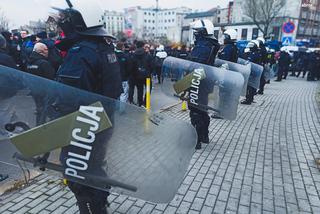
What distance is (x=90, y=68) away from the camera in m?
2.02

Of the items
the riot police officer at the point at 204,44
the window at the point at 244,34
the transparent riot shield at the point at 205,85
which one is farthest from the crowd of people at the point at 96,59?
the window at the point at 244,34

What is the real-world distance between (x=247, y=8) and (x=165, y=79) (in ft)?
138

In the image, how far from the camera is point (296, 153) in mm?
4781

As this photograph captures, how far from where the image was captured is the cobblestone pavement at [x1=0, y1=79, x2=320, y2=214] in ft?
10.1

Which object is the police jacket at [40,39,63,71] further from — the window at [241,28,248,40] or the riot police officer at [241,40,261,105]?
the window at [241,28,248,40]

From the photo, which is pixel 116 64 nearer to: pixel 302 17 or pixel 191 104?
pixel 191 104

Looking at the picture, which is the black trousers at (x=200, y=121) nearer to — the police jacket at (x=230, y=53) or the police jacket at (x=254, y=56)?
the police jacket at (x=230, y=53)

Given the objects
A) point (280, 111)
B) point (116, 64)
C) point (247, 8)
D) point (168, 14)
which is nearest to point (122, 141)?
point (116, 64)

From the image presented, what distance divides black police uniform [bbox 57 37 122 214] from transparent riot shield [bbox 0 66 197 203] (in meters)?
0.06

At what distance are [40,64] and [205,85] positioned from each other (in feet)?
9.55

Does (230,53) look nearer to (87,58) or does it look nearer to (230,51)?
(230,51)

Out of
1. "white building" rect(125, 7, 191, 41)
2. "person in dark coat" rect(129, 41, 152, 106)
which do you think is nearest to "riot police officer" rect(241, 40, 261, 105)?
"person in dark coat" rect(129, 41, 152, 106)

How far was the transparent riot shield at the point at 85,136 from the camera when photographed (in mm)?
1919

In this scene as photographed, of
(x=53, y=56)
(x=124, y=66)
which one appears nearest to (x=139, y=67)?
(x=124, y=66)
